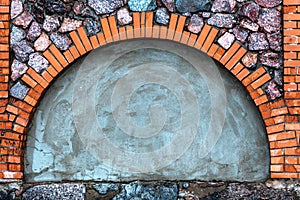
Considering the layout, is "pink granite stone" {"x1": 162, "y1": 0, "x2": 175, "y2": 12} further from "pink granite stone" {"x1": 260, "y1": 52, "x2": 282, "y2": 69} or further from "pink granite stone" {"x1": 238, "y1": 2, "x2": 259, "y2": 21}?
"pink granite stone" {"x1": 260, "y1": 52, "x2": 282, "y2": 69}

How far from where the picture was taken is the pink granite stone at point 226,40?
221 inches

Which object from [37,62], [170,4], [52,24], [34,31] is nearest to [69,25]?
[52,24]

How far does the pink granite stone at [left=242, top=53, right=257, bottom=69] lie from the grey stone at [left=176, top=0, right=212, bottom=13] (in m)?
0.59

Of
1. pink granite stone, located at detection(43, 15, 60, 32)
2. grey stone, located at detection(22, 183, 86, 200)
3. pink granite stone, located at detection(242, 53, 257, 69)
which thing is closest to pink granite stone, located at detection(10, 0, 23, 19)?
pink granite stone, located at detection(43, 15, 60, 32)

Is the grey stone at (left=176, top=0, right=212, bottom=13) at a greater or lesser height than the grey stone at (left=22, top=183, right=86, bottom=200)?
greater

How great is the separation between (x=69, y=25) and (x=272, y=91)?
206 centimetres

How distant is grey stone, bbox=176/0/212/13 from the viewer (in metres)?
5.64

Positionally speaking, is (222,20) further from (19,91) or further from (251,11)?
(19,91)

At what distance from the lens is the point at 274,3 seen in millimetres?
5590

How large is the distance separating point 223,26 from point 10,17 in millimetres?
2080

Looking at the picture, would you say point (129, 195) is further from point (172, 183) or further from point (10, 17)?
point (10, 17)

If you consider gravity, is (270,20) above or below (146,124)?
above

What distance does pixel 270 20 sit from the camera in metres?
5.59

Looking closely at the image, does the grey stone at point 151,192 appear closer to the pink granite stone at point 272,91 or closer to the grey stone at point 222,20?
the pink granite stone at point 272,91
